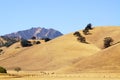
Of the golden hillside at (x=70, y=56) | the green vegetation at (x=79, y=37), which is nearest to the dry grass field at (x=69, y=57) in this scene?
the golden hillside at (x=70, y=56)

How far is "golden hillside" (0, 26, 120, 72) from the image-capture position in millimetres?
116469

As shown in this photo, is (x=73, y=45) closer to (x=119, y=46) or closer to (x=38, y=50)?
(x=38, y=50)

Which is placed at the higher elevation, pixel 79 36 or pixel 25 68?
pixel 79 36

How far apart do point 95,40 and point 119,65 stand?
82.1 meters

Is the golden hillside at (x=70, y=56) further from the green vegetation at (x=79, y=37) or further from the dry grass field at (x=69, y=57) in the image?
the green vegetation at (x=79, y=37)

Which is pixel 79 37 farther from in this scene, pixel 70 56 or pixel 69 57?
pixel 69 57

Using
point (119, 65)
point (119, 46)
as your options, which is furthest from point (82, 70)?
point (119, 46)

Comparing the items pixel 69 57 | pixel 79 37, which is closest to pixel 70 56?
pixel 69 57

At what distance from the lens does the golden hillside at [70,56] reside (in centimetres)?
11647

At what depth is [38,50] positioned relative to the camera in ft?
582

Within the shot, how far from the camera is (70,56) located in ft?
520

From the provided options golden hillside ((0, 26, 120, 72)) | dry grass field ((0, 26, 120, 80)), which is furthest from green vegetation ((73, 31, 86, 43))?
golden hillside ((0, 26, 120, 72))

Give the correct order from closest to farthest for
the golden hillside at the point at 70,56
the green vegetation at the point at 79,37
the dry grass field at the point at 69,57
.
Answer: the dry grass field at the point at 69,57 < the golden hillside at the point at 70,56 < the green vegetation at the point at 79,37

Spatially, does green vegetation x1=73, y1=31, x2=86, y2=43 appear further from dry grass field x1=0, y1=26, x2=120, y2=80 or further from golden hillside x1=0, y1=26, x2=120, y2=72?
golden hillside x1=0, y1=26, x2=120, y2=72
